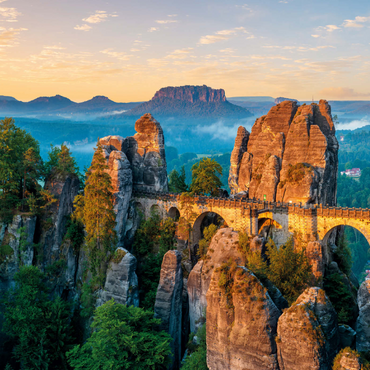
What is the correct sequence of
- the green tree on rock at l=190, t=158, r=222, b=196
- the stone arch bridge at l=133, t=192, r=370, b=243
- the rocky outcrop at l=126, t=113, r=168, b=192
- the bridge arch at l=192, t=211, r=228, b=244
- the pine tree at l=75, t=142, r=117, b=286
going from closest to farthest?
the stone arch bridge at l=133, t=192, r=370, b=243 < the pine tree at l=75, t=142, r=117, b=286 < the bridge arch at l=192, t=211, r=228, b=244 < the green tree on rock at l=190, t=158, r=222, b=196 < the rocky outcrop at l=126, t=113, r=168, b=192

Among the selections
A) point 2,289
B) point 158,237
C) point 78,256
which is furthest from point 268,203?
point 2,289

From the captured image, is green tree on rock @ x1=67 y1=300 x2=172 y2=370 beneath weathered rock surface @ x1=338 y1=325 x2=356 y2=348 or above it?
beneath

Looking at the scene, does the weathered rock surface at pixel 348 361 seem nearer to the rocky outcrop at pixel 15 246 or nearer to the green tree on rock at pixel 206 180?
the rocky outcrop at pixel 15 246

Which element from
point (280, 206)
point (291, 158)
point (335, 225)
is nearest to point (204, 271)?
point (280, 206)

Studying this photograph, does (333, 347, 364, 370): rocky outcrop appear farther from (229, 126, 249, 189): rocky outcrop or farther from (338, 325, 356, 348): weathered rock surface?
(229, 126, 249, 189): rocky outcrop

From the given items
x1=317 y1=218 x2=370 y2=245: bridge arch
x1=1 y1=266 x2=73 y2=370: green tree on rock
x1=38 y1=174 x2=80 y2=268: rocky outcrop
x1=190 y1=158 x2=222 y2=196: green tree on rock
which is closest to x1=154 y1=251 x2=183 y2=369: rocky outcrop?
x1=1 y1=266 x2=73 y2=370: green tree on rock

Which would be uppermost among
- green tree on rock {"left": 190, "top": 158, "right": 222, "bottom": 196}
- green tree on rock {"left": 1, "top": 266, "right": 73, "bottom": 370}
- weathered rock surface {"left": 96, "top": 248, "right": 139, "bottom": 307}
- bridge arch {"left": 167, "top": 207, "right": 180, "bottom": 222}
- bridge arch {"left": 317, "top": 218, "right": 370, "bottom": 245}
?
green tree on rock {"left": 190, "top": 158, "right": 222, "bottom": 196}

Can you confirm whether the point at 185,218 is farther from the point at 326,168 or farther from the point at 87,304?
the point at 326,168
